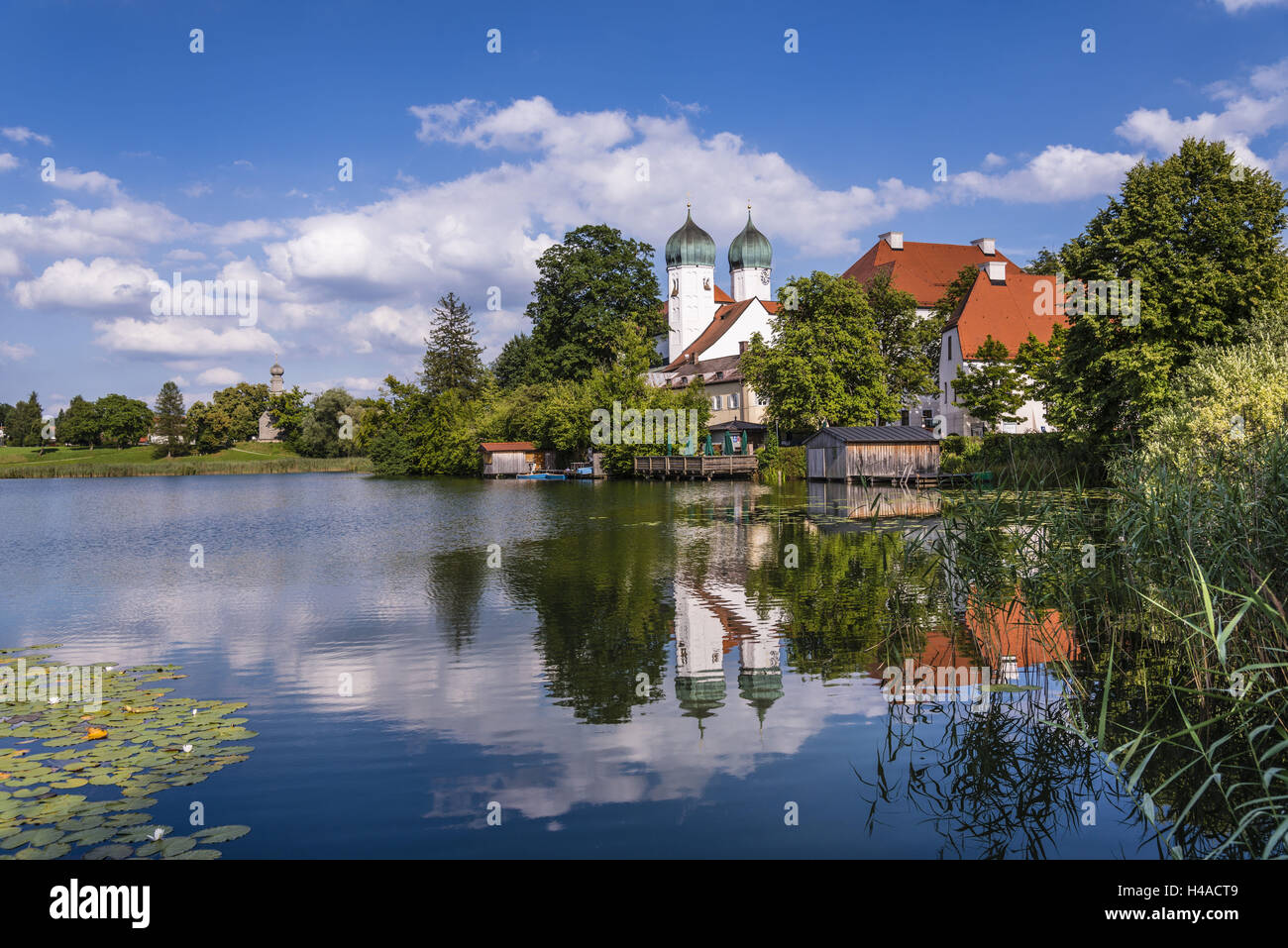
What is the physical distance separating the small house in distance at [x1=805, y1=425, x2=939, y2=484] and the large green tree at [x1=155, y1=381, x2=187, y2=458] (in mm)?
97437

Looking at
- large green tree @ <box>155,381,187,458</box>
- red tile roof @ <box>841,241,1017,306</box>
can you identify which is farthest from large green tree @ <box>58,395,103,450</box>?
red tile roof @ <box>841,241,1017,306</box>

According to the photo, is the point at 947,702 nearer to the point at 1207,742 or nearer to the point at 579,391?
the point at 1207,742

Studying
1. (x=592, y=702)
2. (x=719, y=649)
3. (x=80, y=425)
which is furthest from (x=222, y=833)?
(x=80, y=425)

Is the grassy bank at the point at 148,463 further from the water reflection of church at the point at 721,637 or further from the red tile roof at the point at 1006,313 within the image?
the water reflection of church at the point at 721,637

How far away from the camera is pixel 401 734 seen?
28.0 feet

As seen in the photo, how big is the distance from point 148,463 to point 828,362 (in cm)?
8001

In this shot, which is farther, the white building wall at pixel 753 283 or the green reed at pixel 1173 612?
the white building wall at pixel 753 283

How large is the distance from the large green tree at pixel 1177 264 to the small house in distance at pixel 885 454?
13914 millimetres

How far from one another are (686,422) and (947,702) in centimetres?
5531

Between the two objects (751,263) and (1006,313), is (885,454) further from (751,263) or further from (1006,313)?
(751,263)

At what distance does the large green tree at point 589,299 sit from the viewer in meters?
74.7

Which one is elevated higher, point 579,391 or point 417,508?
point 579,391

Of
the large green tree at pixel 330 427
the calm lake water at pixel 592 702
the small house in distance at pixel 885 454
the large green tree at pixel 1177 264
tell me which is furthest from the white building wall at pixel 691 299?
the calm lake water at pixel 592 702
